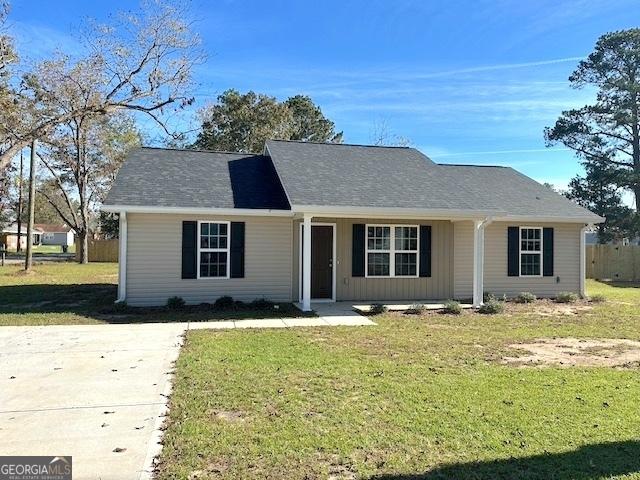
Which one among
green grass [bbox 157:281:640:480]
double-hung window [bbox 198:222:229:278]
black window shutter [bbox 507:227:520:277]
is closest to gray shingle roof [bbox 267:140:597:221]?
black window shutter [bbox 507:227:520:277]

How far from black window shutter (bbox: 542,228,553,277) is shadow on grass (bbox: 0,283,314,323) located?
26.3 feet

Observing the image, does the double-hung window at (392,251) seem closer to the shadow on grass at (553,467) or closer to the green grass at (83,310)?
the green grass at (83,310)

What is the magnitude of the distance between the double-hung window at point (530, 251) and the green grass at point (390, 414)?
742cm

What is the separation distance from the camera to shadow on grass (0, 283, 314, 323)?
10.6 m

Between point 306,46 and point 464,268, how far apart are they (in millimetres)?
9798

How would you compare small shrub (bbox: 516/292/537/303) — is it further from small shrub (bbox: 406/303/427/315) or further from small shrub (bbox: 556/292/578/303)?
small shrub (bbox: 406/303/427/315)

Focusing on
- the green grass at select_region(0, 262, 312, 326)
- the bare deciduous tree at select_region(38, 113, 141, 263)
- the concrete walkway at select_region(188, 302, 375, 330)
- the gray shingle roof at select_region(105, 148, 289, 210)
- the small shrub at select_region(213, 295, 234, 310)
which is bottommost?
the concrete walkway at select_region(188, 302, 375, 330)

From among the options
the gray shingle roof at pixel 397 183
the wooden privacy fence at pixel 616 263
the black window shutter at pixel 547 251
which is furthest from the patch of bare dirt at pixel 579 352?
the wooden privacy fence at pixel 616 263

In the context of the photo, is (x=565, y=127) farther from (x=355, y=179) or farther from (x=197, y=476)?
(x=197, y=476)

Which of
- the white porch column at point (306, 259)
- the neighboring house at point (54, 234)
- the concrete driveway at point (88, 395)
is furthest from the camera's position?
the neighboring house at point (54, 234)

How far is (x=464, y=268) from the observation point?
14.2 metres

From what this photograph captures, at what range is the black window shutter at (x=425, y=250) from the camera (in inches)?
540

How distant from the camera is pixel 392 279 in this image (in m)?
13.6

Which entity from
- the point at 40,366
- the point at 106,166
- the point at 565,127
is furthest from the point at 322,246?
the point at 106,166
